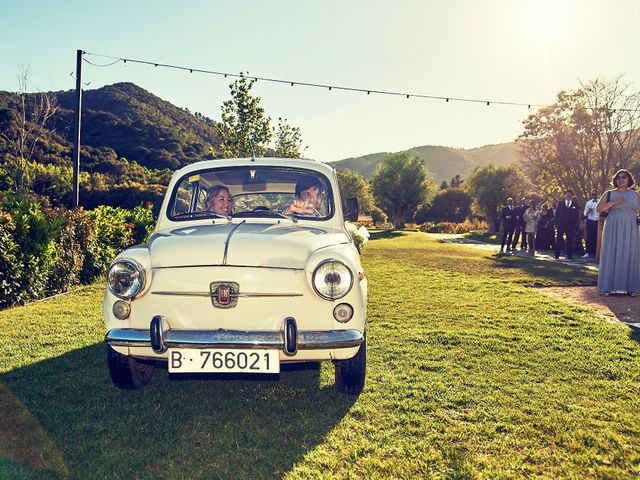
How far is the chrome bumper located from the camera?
9.95 ft

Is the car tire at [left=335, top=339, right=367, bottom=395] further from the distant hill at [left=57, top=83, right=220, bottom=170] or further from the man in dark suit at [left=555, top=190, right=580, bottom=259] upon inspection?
the distant hill at [left=57, top=83, right=220, bottom=170]

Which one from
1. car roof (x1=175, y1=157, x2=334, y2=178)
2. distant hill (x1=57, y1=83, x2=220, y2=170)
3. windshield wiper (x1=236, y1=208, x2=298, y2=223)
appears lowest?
windshield wiper (x1=236, y1=208, x2=298, y2=223)

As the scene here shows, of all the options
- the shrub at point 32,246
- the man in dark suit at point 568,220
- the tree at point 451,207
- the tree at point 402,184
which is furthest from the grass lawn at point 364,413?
the tree at point 451,207

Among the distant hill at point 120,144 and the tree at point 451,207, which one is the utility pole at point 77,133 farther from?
the tree at point 451,207

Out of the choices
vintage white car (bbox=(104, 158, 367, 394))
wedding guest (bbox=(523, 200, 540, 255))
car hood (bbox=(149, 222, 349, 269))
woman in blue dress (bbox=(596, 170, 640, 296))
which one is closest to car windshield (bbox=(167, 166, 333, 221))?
car hood (bbox=(149, 222, 349, 269))

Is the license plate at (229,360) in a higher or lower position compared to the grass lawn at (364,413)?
higher

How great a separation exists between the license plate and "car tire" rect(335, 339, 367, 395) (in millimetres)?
656

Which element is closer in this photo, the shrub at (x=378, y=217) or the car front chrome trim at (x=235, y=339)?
the car front chrome trim at (x=235, y=339)

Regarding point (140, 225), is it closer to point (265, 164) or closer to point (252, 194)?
point (252, 194)

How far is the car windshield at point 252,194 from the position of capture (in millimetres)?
4441

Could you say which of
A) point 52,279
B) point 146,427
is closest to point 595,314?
point 146,427

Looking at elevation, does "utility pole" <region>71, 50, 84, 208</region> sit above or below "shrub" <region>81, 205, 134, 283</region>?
above

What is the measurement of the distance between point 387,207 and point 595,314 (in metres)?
52.5

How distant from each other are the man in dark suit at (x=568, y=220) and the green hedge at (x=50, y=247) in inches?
528
